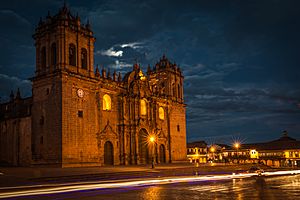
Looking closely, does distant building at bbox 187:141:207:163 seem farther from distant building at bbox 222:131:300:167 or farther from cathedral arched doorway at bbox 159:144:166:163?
cathedral arched doorway at bbox 159:144:166:163

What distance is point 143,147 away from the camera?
52.9 m

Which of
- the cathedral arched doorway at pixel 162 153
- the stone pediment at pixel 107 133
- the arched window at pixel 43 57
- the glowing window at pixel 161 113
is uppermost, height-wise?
the arched window at pixel 43 57

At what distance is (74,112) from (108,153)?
8.89m

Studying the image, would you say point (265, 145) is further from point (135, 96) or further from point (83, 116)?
point (83, 116)

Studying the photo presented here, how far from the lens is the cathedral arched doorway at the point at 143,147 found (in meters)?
52.2

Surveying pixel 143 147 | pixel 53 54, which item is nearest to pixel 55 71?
pixel 53 54

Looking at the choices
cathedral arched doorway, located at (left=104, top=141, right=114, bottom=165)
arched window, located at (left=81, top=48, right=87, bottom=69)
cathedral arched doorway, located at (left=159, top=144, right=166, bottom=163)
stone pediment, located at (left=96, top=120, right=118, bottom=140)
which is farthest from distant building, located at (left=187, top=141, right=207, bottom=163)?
arched window, located at (left=81, top=48, right=87, bottom=69)

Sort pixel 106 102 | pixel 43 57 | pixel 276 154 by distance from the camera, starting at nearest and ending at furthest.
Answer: pixel 43 57 < pixel 106 102 < pixel 276 154

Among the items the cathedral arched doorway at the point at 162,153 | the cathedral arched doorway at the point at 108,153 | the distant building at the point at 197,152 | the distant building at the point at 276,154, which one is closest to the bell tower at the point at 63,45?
the cathedral arched doorway at the point at 108,153

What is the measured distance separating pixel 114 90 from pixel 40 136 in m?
12.5

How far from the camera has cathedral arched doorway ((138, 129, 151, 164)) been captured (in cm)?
5218

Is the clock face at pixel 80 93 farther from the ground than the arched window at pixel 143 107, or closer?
farther from the ground

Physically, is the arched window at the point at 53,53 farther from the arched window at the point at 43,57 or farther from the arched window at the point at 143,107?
the arched window at the point at 143,107

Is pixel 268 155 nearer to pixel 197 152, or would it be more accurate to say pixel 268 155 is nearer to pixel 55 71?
pixel 197 152
